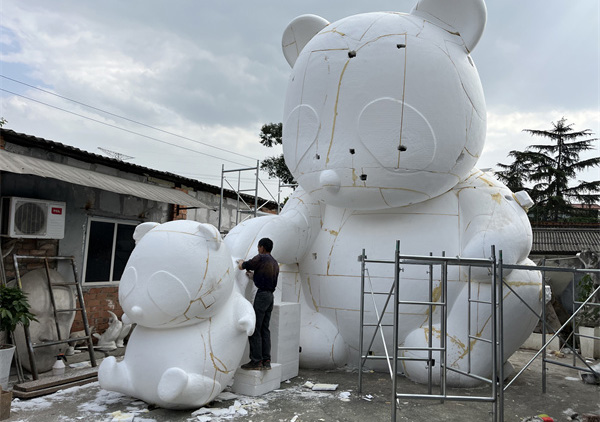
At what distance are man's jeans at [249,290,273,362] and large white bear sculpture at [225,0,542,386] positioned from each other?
681 millimetres

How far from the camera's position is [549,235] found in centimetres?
1534

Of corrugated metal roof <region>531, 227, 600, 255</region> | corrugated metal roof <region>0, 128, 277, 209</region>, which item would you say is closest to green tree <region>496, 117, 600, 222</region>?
corrugated metal roof <region>531, 227, 600, 255</region>

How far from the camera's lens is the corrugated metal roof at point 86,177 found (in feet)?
17.2

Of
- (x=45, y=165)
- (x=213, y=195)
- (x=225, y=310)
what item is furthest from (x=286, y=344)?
(x=213, y=195)

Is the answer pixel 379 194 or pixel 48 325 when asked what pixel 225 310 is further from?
pixel 48 325

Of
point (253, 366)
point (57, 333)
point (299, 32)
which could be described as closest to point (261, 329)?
point (253, 366)

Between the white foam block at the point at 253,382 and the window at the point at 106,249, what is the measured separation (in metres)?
3.57

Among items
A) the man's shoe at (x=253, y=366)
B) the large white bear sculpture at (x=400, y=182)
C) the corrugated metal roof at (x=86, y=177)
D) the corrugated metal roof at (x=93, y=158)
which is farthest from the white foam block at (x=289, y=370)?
the corrugated metal roof at (x=93, y=158)

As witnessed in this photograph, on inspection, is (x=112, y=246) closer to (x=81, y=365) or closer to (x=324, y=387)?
(x=81, y=365)

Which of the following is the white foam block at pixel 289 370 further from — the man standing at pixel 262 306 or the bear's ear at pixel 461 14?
the bear's ear at pixel 461 14

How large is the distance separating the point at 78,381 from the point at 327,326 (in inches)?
105

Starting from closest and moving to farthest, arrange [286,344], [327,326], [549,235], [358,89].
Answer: [358,89] < [286,344] < [327,326] < [549,235]

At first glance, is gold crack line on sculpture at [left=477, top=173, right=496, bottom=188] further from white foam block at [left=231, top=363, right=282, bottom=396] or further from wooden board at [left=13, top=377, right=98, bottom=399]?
wooden board at [left=13, top=377, right=98, bottom=399]

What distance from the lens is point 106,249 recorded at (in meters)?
7.30
